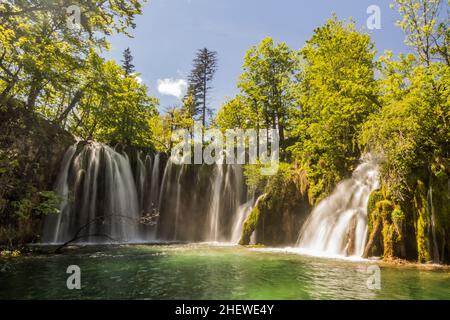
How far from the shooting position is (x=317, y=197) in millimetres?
18609

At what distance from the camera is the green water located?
24.5 ft

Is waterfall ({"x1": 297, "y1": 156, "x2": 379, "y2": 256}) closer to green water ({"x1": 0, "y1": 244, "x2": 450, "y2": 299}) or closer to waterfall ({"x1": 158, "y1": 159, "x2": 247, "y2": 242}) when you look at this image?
green water ({"x1": 0, "y1": 244, "x2": 450, "y2": 299})

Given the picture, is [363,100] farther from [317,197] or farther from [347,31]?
[347,31]

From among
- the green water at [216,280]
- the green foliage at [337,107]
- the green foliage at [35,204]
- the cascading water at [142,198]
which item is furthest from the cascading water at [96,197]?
the green foliage at [337,107]

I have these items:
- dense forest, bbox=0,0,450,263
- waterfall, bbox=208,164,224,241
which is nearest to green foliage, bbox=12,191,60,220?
dense forest, bbox=0,0,450,263

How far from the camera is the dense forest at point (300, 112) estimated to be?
896 cm

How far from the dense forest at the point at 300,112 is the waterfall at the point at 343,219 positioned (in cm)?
91


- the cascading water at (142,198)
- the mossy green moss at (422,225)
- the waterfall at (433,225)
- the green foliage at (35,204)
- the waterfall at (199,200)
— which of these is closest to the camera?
the green foliage at (35,204)

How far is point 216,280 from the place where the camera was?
29.9ft

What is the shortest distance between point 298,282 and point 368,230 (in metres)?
5.73

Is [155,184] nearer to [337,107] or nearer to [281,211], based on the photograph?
[281,211]

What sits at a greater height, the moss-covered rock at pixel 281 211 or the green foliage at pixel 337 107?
the green foliage at pixel 337 107

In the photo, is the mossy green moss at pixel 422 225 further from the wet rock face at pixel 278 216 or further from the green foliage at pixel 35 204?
the green foliage at pixel 35 204

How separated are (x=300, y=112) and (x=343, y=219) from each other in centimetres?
1214
